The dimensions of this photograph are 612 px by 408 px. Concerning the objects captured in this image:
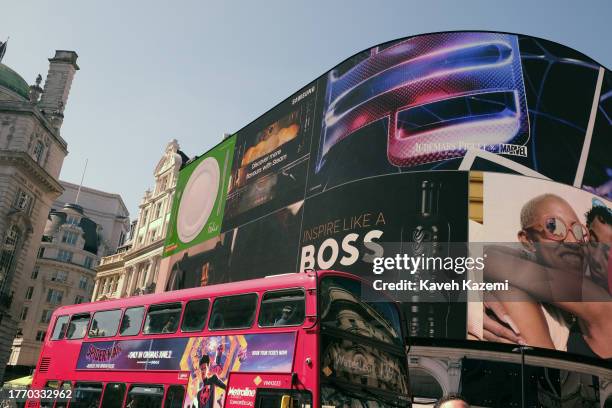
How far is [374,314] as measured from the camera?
36.5 feet

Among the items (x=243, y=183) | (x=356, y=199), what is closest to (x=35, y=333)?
(x=243, y=183)

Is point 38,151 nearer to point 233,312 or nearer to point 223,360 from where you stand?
point 233,312

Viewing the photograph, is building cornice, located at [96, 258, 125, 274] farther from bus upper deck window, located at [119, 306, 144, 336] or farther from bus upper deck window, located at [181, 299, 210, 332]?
bus upper deck window, located at [181, 299, 210, 332]

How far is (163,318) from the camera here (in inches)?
520

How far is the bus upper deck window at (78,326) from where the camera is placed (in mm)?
15953

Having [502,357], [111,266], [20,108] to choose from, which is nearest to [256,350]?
[502,357]

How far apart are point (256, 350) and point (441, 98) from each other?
22.5m

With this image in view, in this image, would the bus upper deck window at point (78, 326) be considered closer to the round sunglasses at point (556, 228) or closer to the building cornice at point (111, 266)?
the round sunglasses at point (556, 228)

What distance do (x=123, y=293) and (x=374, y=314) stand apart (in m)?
52.5

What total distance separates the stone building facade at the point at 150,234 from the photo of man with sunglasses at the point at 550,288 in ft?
115

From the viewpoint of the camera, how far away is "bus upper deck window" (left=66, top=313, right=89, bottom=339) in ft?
52.3

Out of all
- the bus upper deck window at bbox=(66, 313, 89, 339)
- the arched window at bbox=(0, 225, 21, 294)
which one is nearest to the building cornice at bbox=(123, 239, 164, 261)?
the arched window at bbox=(0, 225, 21, 294)

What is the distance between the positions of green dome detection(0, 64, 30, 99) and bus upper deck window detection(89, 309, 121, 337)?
47.0 metres

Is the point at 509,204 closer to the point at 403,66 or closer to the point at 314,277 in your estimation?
the point at 403,66
